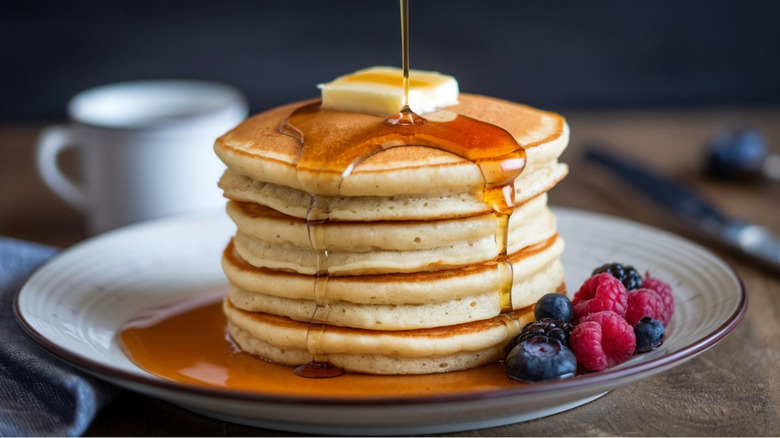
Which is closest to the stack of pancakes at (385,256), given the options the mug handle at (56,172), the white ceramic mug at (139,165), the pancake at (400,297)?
the pancake at (400,297)

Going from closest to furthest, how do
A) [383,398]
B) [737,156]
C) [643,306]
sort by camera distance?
[383,398] → [643,306] → [737,156]

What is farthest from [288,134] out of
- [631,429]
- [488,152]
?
[631,429]

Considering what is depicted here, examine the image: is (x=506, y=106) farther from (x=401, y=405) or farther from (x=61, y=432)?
(x=61, y=432)

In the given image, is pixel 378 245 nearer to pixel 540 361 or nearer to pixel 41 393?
pixel 540 361

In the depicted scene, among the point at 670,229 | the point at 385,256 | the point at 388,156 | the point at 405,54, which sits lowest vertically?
the point at 670,229

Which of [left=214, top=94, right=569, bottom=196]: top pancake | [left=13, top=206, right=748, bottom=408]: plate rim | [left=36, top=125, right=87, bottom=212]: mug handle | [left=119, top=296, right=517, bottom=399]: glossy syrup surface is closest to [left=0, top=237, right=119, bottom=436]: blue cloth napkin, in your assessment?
[left=13, top=206, right=748, bottom=408]: plate rim

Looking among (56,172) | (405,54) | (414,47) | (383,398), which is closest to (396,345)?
(383,398)
